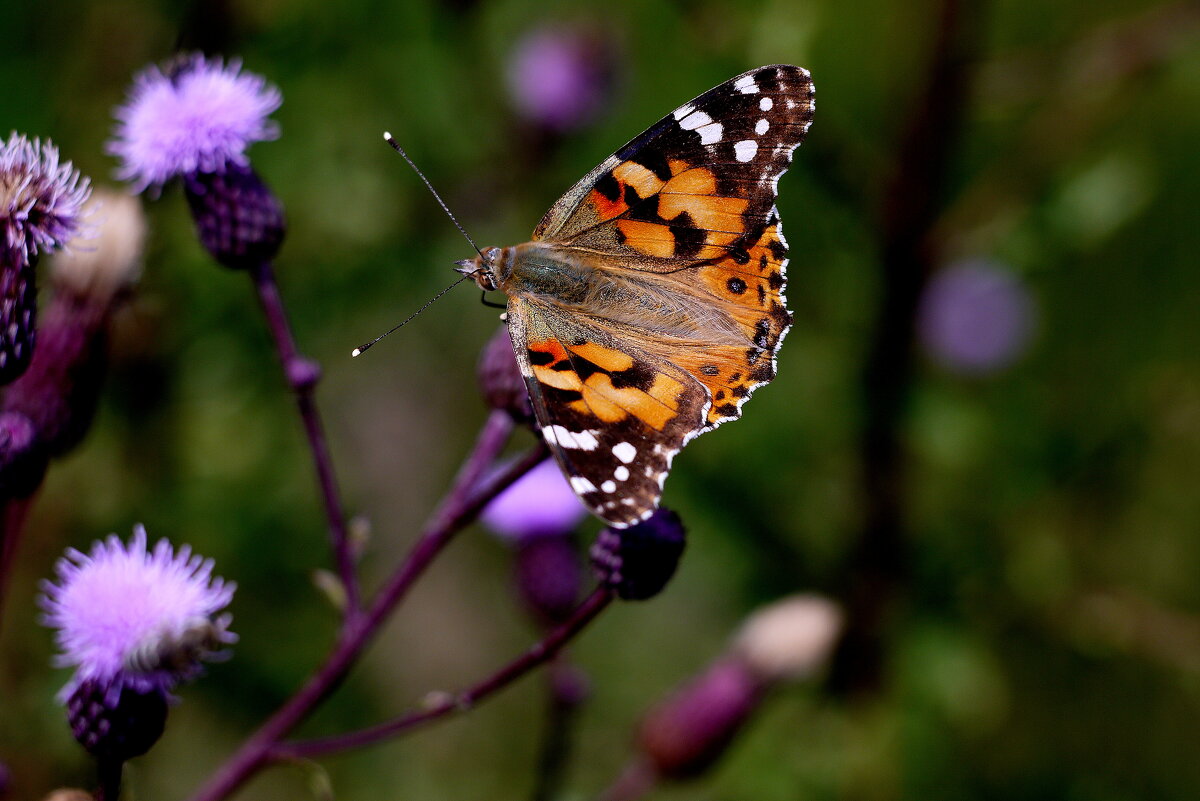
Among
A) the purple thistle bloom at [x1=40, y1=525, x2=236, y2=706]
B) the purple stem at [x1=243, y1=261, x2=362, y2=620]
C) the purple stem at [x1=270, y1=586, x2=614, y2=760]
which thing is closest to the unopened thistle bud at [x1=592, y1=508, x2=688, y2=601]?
the purple stem at [x1=270, y1=586, x2=614, y2=760]

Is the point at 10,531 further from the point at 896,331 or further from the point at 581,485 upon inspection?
the point at 896,331

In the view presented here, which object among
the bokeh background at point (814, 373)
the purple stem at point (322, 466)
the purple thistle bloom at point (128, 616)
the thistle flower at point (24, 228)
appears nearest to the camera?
the purple thistle bloom at point (128, 616)

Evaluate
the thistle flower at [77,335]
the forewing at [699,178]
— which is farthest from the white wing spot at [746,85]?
the thistle flower at [77,335]

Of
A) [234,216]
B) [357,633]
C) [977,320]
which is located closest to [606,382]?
[357,633]

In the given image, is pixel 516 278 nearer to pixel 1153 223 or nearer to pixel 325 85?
pixel 325 85

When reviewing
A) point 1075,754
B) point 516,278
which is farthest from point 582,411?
point 1075,754

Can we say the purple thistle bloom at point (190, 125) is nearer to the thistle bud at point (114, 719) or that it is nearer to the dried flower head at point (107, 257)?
the dried flower head at point (107, 257)
